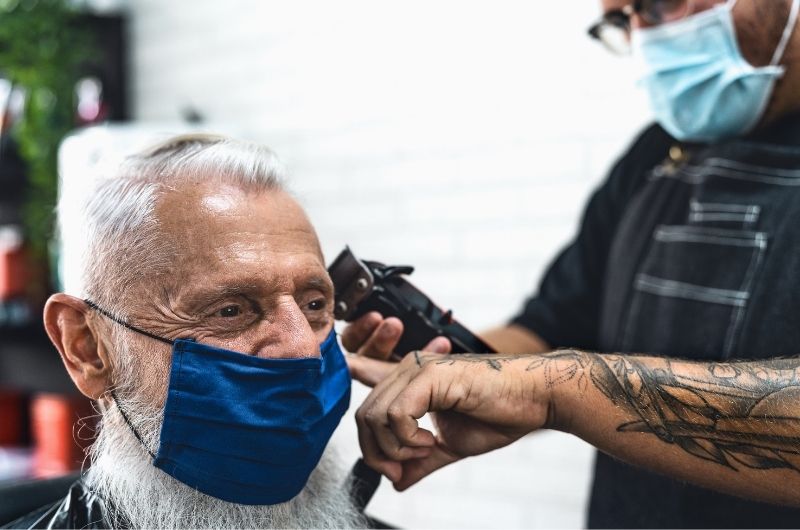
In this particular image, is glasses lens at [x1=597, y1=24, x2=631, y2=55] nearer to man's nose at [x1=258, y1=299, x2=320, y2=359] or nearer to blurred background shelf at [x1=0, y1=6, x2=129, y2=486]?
man's nose at [x1=258, y1=299, x2=320, y2=359]

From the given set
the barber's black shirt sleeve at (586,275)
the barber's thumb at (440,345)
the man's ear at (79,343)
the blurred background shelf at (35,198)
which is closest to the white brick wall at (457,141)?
the barber's black shirt sleeve at (586,275)

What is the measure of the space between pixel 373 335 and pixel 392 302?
7 cm

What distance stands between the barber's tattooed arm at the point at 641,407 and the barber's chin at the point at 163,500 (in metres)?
0.23

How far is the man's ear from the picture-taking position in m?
1.21

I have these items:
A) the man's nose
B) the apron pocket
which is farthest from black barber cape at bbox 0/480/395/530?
the apron pocket

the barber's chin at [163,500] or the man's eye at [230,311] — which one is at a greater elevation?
the man's eye at [230,311]

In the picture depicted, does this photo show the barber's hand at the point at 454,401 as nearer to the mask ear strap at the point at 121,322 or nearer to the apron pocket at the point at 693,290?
the mask ear strap at the point at 121,322

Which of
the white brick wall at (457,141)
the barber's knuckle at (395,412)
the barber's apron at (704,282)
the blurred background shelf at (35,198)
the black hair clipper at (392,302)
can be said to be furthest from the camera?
the blurred background shelf at (35,198)

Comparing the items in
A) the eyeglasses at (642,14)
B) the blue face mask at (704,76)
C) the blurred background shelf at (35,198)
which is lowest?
the blurred background shelf at (35,198)

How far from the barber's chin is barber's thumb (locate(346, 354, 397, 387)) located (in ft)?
0.51

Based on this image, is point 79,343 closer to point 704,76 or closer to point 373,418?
point 373,418

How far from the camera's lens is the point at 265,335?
114cm

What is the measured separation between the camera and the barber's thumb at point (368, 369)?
1.34m

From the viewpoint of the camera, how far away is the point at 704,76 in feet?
5.28
